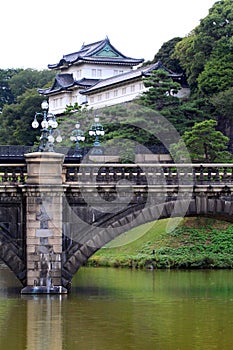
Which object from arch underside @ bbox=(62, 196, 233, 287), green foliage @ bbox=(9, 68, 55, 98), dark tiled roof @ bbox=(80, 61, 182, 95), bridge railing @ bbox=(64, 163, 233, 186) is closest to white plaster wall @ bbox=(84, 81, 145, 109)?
dark tiled roof @ bbox=(80, 61, 182, 95)

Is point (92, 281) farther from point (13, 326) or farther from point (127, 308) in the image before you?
point (13, 326)

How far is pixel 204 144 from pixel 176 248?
380 inches

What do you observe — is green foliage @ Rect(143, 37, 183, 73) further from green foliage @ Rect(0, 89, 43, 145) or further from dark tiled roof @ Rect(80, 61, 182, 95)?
green foliage @ Rect(0, 89, 43, 145)

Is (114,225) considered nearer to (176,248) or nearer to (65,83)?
(176,248)

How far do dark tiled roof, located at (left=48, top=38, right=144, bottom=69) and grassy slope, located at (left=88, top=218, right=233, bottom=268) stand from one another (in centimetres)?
4153

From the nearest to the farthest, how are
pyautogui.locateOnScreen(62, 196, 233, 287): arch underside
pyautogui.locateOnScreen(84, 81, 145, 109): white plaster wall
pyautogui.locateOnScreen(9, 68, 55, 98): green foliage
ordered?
1. pyautogui.locateOnScreen(62, 196, 233, 287): arch underside
2. pyautogui.locateOnScreen(84, 81, 145, 109): white plaster wall
3. pyautogui.locateOnScreen(9, 68, 55, 98): green foliage

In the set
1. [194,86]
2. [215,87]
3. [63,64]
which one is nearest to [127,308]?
[215,87]

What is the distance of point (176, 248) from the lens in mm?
54125

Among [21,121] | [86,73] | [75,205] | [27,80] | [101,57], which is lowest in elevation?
[75,205]

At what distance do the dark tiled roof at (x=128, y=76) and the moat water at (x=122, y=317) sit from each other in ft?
121

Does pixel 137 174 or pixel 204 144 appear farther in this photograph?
pixel 204 144

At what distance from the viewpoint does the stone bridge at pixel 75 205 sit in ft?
120

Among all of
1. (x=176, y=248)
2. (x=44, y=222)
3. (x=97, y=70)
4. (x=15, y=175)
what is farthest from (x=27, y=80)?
(x=44, y=222)

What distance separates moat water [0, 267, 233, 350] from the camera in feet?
92.2
